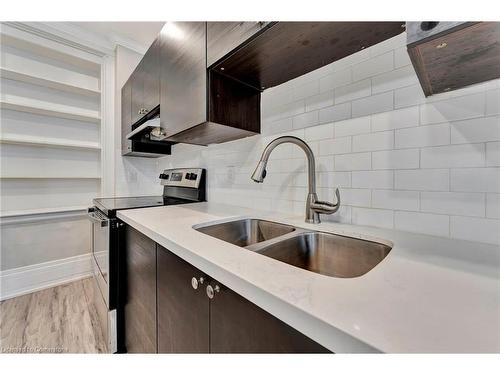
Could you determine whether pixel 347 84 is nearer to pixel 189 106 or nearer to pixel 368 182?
pixel 368 182

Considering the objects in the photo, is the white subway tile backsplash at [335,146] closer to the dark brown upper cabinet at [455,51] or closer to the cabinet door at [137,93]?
the dark brown upper cabinet at [455,51]

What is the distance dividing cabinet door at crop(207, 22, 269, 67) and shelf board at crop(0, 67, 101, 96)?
1958mm

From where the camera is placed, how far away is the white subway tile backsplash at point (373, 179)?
31.7 inches

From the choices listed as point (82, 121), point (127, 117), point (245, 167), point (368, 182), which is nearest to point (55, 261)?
point (82, 121)

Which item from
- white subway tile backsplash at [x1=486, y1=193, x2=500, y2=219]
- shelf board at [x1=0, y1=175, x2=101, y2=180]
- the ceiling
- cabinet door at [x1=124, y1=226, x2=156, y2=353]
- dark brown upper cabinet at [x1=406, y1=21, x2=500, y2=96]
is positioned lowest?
cabinet door at [x1=124, y1=226, x2=156, y2=353]

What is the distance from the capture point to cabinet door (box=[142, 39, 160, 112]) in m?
1.51

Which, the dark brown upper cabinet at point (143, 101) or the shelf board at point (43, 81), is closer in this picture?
the dark brown upper cabinet at point (143, 101)

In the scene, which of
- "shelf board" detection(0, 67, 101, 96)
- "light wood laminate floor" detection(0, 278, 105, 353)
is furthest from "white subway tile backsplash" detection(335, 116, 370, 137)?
"shelf board" detection(0, 67, 101, 96)

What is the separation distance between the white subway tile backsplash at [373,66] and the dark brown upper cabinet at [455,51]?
0.82 ft

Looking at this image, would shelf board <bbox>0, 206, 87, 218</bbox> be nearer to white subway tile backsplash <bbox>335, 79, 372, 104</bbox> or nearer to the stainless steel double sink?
the stainless steel double sink

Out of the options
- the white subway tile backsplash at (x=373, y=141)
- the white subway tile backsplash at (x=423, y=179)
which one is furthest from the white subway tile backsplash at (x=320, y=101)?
the white subway tile backsplash at (x=423, y=179)

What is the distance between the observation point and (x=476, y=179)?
64cm

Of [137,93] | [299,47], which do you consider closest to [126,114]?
[137,93]
